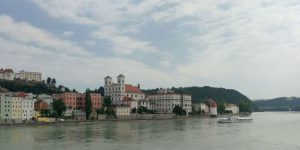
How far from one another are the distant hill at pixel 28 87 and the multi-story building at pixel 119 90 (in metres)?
11.6

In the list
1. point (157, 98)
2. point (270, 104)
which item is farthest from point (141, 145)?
point (270, 104)

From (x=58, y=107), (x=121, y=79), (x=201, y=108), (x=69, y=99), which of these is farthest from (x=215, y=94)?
(x=58, y=107)

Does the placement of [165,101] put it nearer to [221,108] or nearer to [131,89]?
[131,89]

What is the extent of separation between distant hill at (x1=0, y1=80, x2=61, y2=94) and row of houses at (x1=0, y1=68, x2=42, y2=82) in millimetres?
1835

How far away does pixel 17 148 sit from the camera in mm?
20469

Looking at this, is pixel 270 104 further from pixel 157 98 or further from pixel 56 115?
pixel 56 115

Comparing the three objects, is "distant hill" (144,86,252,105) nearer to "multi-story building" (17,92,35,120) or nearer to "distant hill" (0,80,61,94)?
"distant hill" (0,80,61,94)

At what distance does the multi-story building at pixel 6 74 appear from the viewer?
74.1 meters

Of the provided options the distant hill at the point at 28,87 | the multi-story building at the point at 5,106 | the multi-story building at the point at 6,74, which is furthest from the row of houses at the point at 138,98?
the multi-story building at the point at 6,74

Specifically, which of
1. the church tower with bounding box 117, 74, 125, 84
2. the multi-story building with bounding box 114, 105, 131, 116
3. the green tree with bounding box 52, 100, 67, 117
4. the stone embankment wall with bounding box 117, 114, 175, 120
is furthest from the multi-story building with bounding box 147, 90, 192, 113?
the green tree with bounding box 52, 100, 67, 117

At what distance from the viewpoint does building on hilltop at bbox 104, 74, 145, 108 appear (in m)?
64.4

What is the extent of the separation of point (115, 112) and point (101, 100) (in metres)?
5.24

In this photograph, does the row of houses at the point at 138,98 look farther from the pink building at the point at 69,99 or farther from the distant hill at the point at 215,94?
the distant hill at the point at 215,94

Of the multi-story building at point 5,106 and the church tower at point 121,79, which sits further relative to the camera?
the church tower at point 121,79
